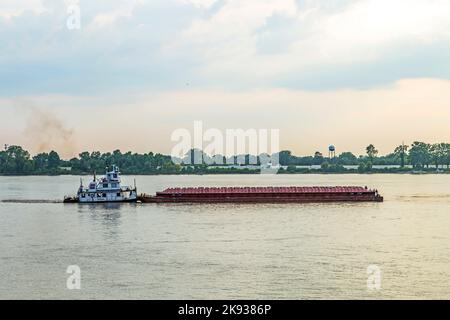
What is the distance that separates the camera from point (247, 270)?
1336 inches

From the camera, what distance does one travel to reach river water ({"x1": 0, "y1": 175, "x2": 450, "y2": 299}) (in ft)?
98.4

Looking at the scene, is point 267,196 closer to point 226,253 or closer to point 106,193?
point 106,193

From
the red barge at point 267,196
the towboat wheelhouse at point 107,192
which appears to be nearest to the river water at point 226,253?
the towboat wheelhouse at point 107,192

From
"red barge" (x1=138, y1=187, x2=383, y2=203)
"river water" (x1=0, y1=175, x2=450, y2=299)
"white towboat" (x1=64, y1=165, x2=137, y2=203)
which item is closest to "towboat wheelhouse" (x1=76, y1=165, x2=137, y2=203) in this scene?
"white towboat" (x1=64, y1=165, x2=137, y2=203)

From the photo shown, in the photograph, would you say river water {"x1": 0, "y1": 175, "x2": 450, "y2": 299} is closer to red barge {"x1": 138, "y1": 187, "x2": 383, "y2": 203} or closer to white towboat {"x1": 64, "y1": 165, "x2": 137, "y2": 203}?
white towboat {"x1": 64, "y1": 165, "x2": 137, "y2": 203}

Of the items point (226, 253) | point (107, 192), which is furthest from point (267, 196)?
point (226, 253)

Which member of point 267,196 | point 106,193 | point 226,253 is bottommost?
point 226,253

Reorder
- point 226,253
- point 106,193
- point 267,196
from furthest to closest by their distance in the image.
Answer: point 267,196
point 106,193
point 226,253

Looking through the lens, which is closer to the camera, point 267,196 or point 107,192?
point 107,192

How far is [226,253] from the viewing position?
3934 cm

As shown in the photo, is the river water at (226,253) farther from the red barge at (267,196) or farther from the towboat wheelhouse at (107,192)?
the red barge at (267,196)
